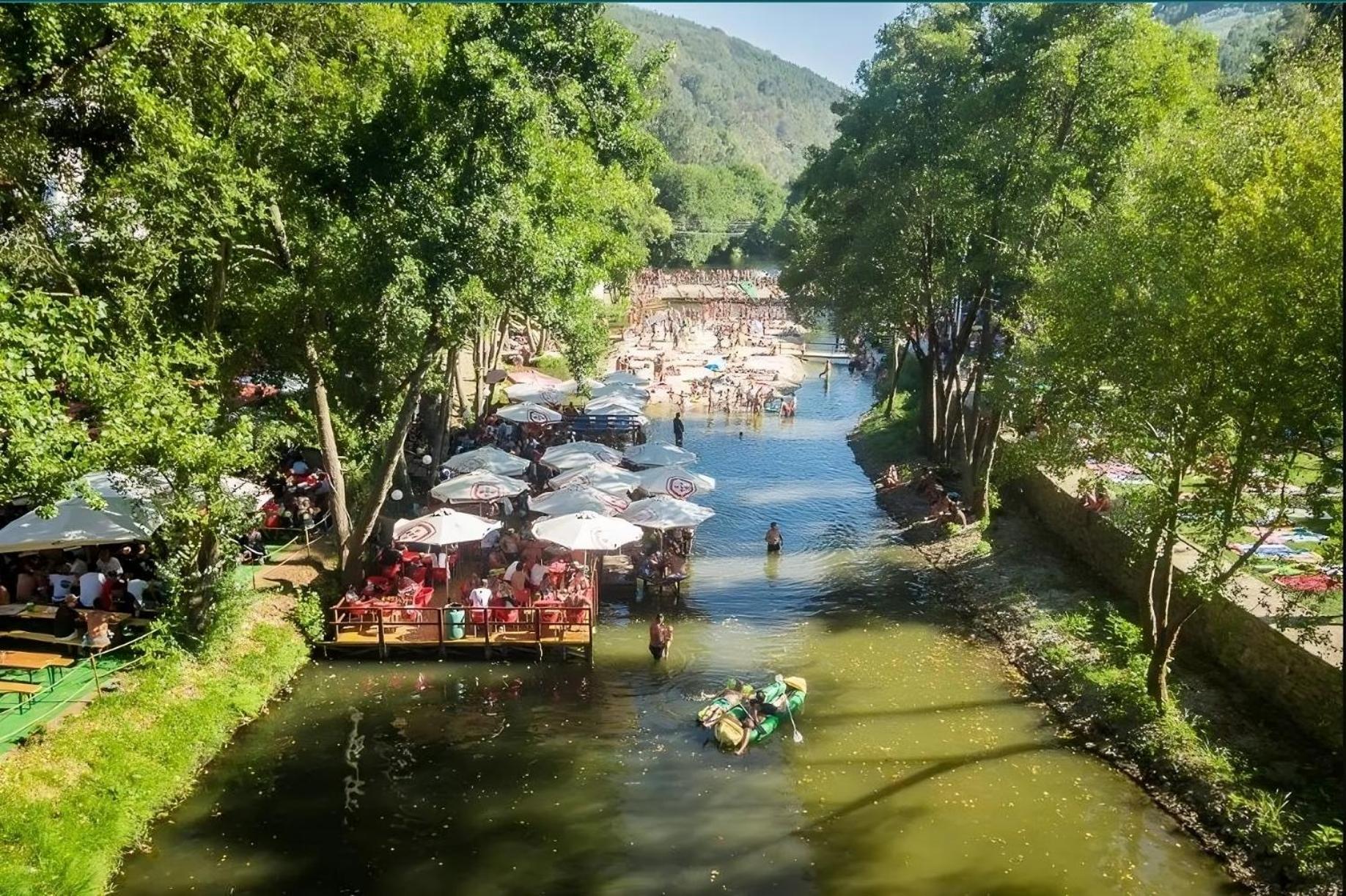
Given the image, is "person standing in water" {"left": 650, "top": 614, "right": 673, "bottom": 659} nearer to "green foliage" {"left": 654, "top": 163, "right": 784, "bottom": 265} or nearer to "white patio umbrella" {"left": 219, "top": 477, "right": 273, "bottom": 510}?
"white patio umbrella" {"left": 219, "top": 477, "right": 273, "bottom": 510}

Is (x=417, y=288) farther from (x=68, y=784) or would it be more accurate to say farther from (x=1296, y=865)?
(x=1296, y=865)

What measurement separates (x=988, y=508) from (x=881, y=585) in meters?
5.47

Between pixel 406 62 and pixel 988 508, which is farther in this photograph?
pixel 988 508

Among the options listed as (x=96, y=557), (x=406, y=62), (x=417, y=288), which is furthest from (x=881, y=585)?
(x=96, y=557)

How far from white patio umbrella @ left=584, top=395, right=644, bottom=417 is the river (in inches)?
546

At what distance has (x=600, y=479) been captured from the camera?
2516cm

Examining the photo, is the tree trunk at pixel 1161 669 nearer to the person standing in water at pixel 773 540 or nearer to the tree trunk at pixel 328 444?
the person standing in water at pixel 773 540

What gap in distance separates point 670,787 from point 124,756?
7974 millimetres

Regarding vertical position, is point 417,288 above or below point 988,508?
above

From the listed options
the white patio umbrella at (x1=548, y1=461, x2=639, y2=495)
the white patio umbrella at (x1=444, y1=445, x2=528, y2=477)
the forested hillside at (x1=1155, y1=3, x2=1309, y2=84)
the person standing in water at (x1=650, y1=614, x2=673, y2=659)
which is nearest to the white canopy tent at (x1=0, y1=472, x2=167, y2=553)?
the person standing in water at (x1=650, y1=614, x2=673, y2=659)

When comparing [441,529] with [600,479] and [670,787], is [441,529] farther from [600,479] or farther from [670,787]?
[670,787]

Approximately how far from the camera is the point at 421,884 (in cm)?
1198

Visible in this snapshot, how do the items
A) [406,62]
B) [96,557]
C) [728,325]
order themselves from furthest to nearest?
1. [728,325]
2. [96,557]
3. [406,62]

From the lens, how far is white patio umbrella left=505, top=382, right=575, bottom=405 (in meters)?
34.5
